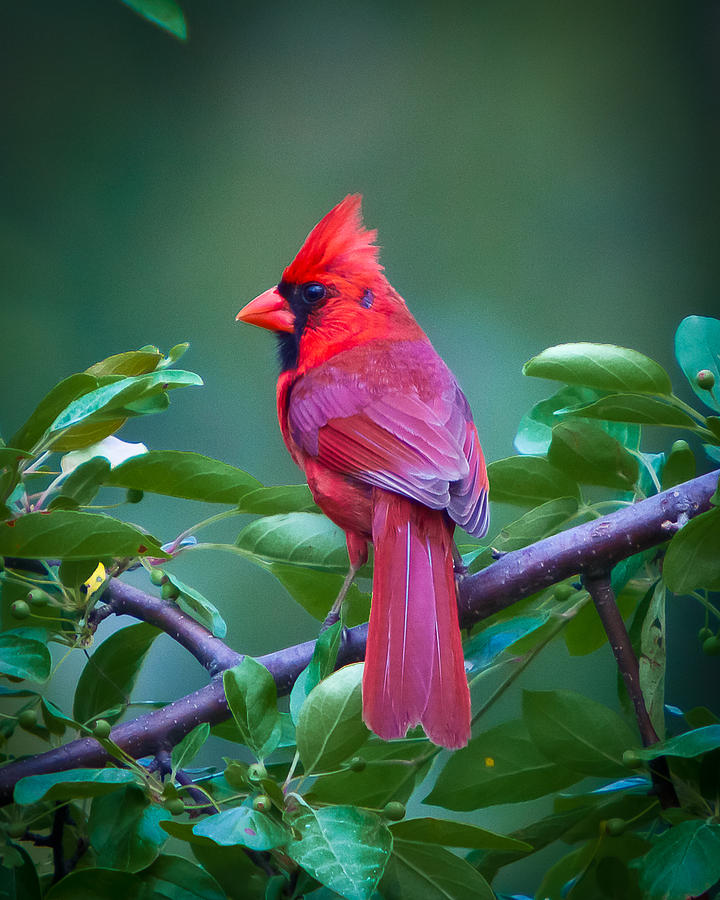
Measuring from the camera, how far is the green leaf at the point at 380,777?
76 centimetres

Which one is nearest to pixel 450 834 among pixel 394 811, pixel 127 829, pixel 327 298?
pixel 394 811

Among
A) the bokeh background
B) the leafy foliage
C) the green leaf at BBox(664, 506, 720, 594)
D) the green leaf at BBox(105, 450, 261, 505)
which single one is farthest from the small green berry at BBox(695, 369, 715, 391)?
the bokeh background

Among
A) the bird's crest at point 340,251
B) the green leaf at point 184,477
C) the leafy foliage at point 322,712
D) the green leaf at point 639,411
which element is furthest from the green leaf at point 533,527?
the bird's crest at point 340,251

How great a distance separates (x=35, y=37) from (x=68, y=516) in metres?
2.79

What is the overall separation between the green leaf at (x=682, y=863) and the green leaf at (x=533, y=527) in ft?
1.07

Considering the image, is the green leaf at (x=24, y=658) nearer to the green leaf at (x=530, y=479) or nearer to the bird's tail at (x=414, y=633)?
the bird's tail at (x=414, y=633)

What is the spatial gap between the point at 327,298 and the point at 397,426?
0.34 metres

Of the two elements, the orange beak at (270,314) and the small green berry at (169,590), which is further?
the orange beak at (270,314)

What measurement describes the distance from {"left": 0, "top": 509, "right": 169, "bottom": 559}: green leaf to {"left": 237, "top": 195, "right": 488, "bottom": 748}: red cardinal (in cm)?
24

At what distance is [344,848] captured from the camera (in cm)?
66

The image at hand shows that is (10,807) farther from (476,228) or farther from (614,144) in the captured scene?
(614,144)

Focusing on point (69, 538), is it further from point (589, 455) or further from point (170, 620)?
point (589, 455)

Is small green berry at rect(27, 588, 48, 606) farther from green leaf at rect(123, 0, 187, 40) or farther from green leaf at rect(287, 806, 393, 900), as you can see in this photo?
green leaf at rect(123, 0, 187, 40)

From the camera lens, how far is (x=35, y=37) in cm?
310
